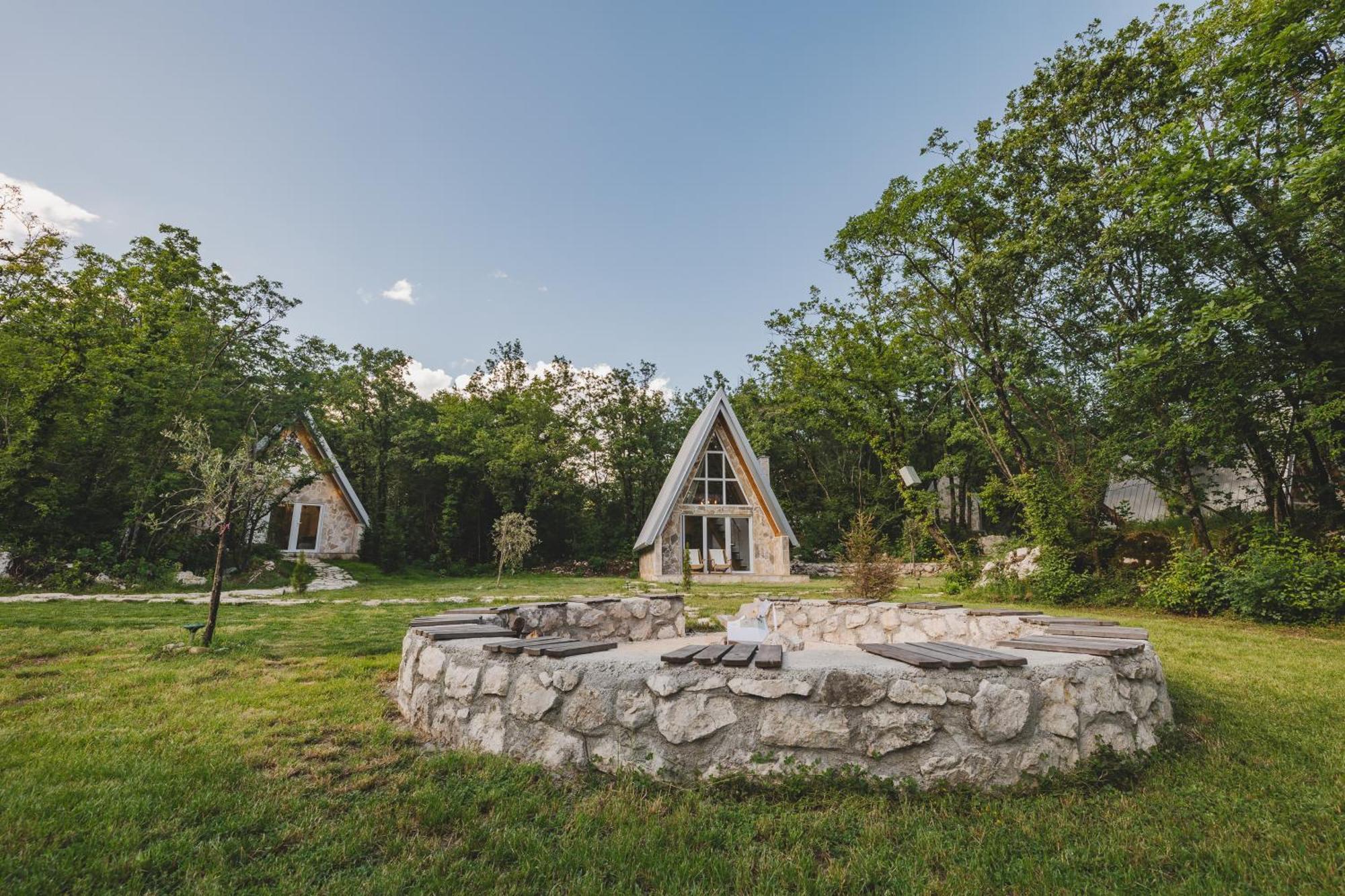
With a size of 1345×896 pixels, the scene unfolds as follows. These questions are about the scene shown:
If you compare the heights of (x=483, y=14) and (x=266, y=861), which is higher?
(x=483, y=14)

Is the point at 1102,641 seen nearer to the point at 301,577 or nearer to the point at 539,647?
the point at 539,647

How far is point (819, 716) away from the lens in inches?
105

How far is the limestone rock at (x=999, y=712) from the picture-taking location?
8.64 ft

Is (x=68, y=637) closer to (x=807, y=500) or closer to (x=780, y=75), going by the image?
(x=780, y=75)

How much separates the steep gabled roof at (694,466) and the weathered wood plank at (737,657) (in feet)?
45.3

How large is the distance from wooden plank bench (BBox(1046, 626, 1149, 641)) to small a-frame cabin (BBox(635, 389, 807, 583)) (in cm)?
1270

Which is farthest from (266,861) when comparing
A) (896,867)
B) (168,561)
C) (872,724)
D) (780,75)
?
(168,561)

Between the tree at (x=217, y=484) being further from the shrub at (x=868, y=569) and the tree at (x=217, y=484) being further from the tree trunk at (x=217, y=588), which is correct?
the shrub at (x=868, y=569)

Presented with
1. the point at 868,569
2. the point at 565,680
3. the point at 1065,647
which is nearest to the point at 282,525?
the point at 868,569

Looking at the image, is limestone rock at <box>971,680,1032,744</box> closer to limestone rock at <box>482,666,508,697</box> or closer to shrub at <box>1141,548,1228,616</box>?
limestone rock at <box>482,666,508,697</box>

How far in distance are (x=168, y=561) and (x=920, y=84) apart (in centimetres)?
1800

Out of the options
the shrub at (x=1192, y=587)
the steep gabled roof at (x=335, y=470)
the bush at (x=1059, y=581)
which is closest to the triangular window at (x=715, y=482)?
the bush at (x=1059, y=581)

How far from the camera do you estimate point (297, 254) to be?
9.28 m

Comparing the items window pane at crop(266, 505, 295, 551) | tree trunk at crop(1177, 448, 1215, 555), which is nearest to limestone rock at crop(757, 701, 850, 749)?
tree trunk at crop(1177, 448, 1215, 555)
